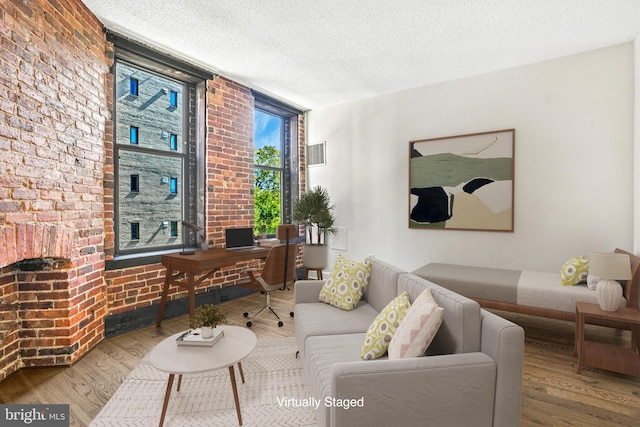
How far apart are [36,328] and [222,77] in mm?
3395

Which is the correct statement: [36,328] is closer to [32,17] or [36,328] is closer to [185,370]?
[185,370]

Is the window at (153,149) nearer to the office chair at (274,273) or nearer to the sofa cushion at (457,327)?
the office chair at (274,273)

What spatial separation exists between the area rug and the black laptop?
1.65 metres

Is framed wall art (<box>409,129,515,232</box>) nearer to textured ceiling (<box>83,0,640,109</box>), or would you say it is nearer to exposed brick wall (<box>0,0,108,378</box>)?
textured ceiling (<box>83,0,640,109</box>)

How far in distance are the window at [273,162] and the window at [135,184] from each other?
177 centimetres

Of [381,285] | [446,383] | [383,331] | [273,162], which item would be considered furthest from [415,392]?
[273,162]

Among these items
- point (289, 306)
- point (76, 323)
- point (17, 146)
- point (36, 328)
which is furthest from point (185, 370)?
point (289, 306)

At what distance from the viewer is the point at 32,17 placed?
223cm

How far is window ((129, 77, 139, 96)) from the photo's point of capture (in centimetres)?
353

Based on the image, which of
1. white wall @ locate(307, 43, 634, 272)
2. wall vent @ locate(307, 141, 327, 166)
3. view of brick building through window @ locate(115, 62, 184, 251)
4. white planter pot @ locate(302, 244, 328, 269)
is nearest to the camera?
white wall @ locate(307, 43, 634, 272)

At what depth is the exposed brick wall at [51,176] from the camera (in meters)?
2.11

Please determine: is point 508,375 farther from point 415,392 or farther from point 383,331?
point 383,331

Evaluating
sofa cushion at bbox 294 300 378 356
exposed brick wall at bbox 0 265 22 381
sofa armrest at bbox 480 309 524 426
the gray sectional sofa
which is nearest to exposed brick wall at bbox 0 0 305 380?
exposed brick wall at bbox 0 265 22 381

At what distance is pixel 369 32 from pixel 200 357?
3.17 metres
